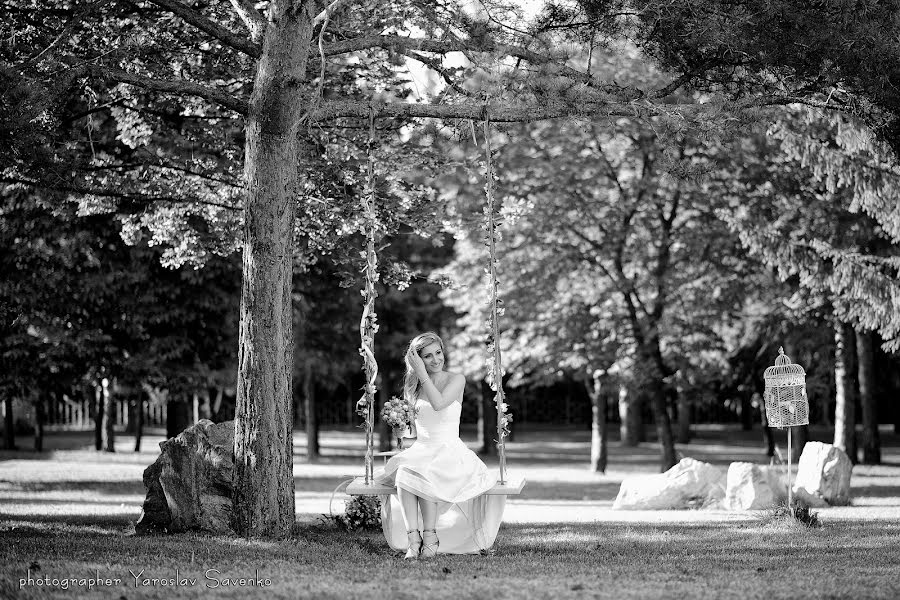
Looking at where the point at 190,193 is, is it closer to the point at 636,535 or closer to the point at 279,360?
the point at 279,360

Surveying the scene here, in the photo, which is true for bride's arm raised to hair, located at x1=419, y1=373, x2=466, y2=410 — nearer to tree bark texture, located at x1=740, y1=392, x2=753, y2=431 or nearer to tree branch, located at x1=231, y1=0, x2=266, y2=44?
tree branch, located at x1=231, y1=0, x2=266, y2=44

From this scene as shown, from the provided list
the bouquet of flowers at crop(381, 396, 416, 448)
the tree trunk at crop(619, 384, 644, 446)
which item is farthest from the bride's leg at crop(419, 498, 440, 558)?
the tree trunk at crop(619, 384, 644, 446)

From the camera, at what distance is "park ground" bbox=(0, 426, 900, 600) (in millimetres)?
7660

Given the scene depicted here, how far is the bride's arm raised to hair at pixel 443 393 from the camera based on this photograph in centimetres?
969

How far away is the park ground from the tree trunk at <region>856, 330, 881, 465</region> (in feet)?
25.0

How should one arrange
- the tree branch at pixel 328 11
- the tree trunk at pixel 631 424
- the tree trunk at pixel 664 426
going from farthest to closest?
1. the tree trunk at pixel 631 424
2. the tree trunk at pixel 664 426
3. the tree branch at pixel 328 11

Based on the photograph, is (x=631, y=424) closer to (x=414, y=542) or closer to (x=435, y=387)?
(x=435, y=387)

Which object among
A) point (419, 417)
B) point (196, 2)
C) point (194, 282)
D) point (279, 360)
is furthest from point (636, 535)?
point (194, 282)

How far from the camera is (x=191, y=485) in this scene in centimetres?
1224

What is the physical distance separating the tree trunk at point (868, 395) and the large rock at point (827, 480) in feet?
28.1

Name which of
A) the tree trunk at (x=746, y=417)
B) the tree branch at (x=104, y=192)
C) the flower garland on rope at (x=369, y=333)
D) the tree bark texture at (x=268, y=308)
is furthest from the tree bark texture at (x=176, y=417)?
the tree trunk at (x=746, y=417)

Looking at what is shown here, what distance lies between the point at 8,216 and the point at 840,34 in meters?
14.7

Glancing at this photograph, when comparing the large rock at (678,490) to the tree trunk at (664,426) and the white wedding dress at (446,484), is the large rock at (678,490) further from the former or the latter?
the tree trunk at (664,426)

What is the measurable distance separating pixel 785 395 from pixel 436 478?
6.47 metres
